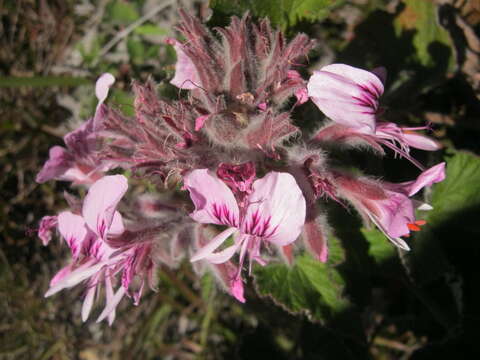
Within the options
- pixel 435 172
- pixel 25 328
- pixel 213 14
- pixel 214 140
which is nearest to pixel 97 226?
pixel 214 140

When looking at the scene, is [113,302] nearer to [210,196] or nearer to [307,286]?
[210,196]

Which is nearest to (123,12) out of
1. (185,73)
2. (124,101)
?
(124,101)

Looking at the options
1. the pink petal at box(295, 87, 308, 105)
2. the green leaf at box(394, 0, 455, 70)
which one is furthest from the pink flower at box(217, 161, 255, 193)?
the green leaf at box(394, 0, 455, 70)

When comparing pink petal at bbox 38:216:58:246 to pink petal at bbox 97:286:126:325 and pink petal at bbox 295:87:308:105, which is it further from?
pink petal at bbox 295:87:308:105

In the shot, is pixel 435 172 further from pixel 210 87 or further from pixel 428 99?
pixel 428 99

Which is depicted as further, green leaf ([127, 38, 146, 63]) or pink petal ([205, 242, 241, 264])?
green leaf ([127, 38, 146, 63])

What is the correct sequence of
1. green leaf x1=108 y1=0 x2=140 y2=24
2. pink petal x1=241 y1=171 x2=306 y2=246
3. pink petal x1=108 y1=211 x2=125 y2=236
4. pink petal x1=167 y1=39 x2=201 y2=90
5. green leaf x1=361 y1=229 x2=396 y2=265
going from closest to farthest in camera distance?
pink petal x1=241 y1=171 x2=306 y2=246 < pink petal x1=108 y1=211 x2=125 y2=236 < pink petal x1=167 y1=39 x2=201 y2=90 < green leaf x1=361 y1=229 x2=396 y2=265 < green leaf x1=108 y1=0 x2=140 y2=24

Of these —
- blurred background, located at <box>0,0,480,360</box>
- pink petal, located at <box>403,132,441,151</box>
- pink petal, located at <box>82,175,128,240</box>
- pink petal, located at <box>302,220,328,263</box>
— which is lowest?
blurred background, located at <box>0,0,480,360</box>
